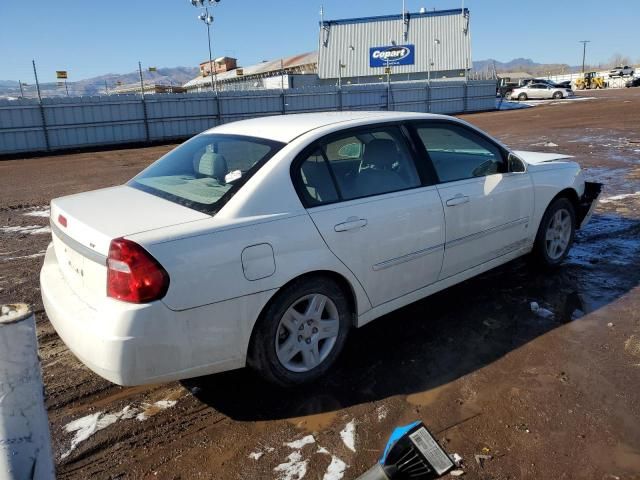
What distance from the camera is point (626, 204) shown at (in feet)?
24.5

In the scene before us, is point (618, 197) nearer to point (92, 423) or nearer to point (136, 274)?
point (136, 274)

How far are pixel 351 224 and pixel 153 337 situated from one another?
1338mm

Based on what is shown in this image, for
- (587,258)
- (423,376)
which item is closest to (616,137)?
(587,258)

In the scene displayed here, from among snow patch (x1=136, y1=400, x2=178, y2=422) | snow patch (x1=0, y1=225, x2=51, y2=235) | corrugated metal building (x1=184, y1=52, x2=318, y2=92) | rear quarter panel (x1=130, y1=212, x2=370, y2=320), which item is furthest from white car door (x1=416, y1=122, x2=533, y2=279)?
corrugated metal building (x1=184, y1=52, x2=318, y2=92)

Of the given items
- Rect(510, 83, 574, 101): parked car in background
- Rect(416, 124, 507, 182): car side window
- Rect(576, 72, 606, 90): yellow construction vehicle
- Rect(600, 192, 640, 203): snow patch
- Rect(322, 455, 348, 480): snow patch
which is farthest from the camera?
Rect(576, 72, 606, 90): yellow construction vehicle

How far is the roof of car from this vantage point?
11.3ft

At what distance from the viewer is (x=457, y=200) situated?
389 cm

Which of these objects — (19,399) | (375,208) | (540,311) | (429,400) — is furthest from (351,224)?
(19,399)

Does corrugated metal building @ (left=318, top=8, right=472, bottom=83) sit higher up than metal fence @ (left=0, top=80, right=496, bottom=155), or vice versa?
corrugated metal building @ (left=318, top=8, right=472, bottom=83)

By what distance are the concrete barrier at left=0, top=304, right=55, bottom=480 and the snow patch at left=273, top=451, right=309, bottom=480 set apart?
1.23 meters

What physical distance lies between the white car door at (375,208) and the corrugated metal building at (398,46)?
41.8 m

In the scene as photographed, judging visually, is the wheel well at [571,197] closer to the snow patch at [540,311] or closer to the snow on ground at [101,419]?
the snow patch at [540,311]

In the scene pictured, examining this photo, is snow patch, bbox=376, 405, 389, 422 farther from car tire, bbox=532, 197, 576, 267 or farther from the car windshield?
car tire, bbox=532, 197, 576, 267

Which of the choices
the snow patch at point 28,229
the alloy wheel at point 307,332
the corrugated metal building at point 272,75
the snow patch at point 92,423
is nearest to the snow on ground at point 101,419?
the snow patch at point 92,423
